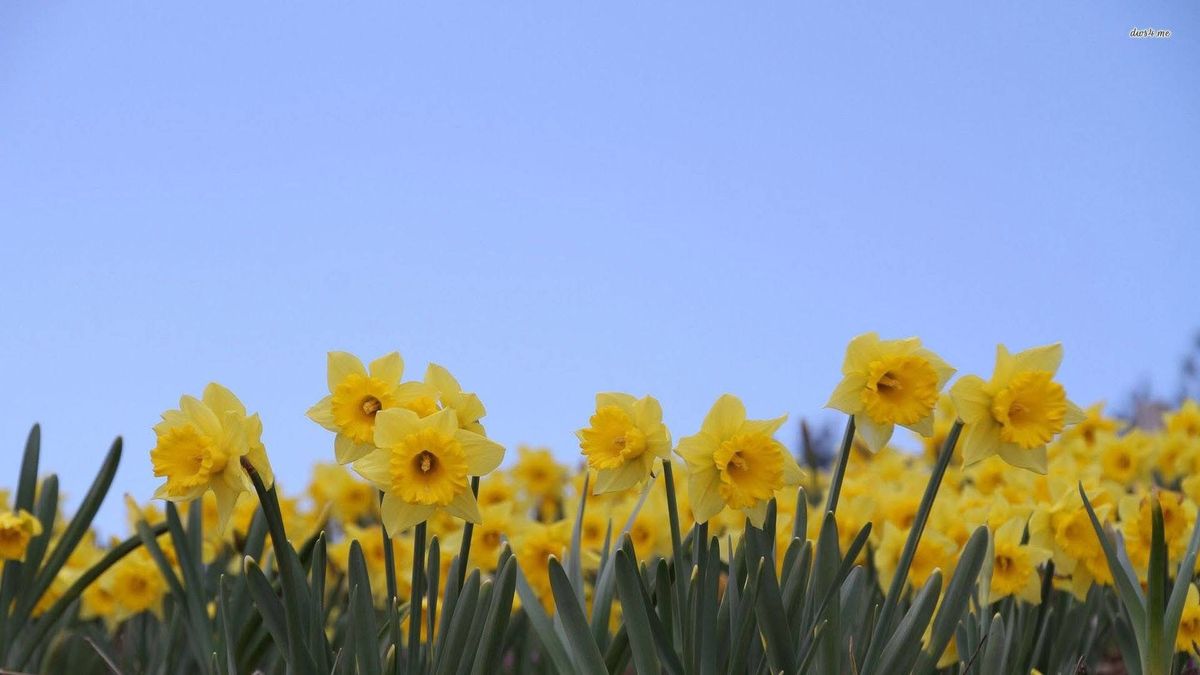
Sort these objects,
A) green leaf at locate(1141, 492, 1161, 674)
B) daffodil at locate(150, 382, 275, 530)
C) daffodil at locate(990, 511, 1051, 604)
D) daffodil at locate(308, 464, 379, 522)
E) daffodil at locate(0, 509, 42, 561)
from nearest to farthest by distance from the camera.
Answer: daffodil at locate(150, 382, 275, 530) → green leaf at locate(1141, 492, 1161, 674) → daffodil at locate(990, 511, 1051, 604) → daffodil at locate(0, 509, 42, 561) → daffodil at locate(308, 464, 379, 522)

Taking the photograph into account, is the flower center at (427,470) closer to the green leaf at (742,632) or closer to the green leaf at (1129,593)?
the green leaf at (742,632)

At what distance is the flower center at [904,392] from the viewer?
1.82 metres

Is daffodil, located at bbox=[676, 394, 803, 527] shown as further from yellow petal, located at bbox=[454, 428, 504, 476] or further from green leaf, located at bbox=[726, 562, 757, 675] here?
yellow petal, located at bbox=[454, 428, 504, 476]

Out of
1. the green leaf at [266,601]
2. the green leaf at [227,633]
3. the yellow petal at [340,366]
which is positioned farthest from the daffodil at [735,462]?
the green leaf at [227,633]

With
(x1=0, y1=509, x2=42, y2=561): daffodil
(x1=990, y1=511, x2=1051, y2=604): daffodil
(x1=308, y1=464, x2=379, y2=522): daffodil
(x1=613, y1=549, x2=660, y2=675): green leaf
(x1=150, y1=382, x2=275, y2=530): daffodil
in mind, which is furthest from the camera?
(x1=308, y1=464, x2=379, y2=522): daffodil

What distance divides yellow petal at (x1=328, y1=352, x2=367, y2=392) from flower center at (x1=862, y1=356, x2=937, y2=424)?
0.89 m

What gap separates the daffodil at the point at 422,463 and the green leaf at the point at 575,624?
17cm

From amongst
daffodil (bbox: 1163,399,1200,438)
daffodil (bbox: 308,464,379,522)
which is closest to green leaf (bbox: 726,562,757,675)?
daffodil (bbox: 308,464,379,522)

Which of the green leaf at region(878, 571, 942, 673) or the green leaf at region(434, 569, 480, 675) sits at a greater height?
the green leaf at region(434, 569, 480, 675)

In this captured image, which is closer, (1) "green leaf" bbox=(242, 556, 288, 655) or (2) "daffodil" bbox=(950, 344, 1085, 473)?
(1) "green leaf" bbox=(242, 556, 288, 655)

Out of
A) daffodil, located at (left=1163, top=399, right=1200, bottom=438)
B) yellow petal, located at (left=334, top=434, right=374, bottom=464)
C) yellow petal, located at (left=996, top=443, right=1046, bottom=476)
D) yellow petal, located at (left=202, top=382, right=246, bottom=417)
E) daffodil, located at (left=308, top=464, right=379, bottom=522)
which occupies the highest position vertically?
daffodil, located at (left=308, top=464, right=379, bottom=522)

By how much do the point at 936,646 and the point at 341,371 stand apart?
1163mm

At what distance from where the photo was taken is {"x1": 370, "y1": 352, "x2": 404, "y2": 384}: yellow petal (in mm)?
1819

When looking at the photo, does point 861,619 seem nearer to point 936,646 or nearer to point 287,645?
point 936,646
